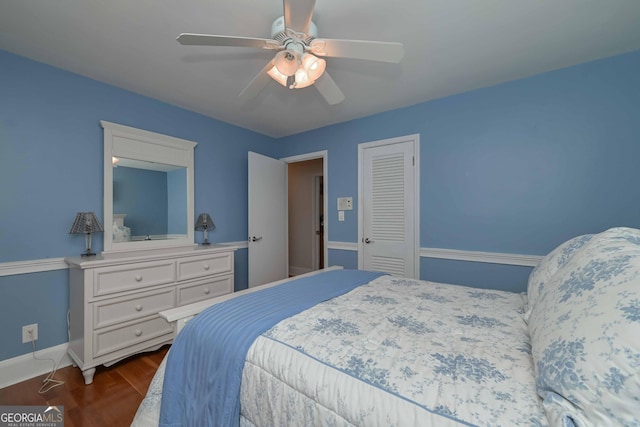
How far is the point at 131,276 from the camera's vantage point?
6.64 ft

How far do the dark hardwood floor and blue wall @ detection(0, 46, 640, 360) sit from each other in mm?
310

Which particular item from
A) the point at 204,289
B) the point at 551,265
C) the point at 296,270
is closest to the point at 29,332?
the point at 204,289

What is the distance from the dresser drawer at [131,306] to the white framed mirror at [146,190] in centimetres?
56

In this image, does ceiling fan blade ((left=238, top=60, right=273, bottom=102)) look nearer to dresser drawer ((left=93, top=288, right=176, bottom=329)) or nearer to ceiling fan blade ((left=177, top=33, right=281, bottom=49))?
ceiling fan blade ((left=177, top=33, right=281, bottom=49))

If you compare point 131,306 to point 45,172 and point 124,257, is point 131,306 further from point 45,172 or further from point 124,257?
point 45,172

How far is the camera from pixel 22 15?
1.50 meters

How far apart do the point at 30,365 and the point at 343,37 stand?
3277 millimetres

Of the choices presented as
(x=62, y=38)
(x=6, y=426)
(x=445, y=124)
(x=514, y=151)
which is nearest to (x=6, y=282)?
(x=6, y=426)

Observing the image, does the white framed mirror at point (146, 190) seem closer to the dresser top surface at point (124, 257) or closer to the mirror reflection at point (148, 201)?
the mirror reflection at point (148, 201)

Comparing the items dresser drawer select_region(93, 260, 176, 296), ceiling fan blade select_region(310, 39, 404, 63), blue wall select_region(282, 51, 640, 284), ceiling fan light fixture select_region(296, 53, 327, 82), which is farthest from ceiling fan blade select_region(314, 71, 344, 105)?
dresser drawer select_region(93, 260, 176, 296)

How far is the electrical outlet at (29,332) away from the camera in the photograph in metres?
1.90

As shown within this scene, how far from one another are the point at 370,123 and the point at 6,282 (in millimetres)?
3500

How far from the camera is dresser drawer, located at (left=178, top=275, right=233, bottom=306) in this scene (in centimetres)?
234

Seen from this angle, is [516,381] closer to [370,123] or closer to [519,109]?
[519,109]
